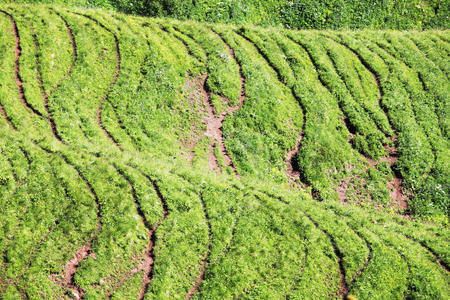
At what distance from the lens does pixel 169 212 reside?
19703 millimetres

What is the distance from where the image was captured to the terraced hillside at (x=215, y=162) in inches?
683

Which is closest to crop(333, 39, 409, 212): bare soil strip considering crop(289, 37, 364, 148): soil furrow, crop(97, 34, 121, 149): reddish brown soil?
crop(289, 37, 364, 148): soil furrow

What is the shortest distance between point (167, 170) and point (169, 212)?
3.53m

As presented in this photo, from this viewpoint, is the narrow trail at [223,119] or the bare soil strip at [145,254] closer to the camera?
the bare soil strip at [145,254]

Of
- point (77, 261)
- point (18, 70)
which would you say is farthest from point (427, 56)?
point (77, 261)

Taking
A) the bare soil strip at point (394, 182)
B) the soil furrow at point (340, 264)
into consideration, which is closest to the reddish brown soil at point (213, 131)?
the soil furrow at point (340, 264)

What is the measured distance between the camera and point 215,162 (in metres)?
26.4

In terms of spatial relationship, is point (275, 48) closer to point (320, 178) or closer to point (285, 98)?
point (285, 98)

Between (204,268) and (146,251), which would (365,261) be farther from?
(146,251)

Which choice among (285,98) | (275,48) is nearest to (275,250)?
(285,98)

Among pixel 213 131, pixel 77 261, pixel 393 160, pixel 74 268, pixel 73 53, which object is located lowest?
pixel 74 268

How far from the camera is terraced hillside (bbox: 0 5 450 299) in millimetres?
17359

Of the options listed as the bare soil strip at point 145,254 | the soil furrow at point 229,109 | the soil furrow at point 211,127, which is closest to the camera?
the bare soil strip at point 145,254

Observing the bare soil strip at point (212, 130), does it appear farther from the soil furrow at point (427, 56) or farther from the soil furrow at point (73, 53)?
the soil furrow at point (427, 56)
